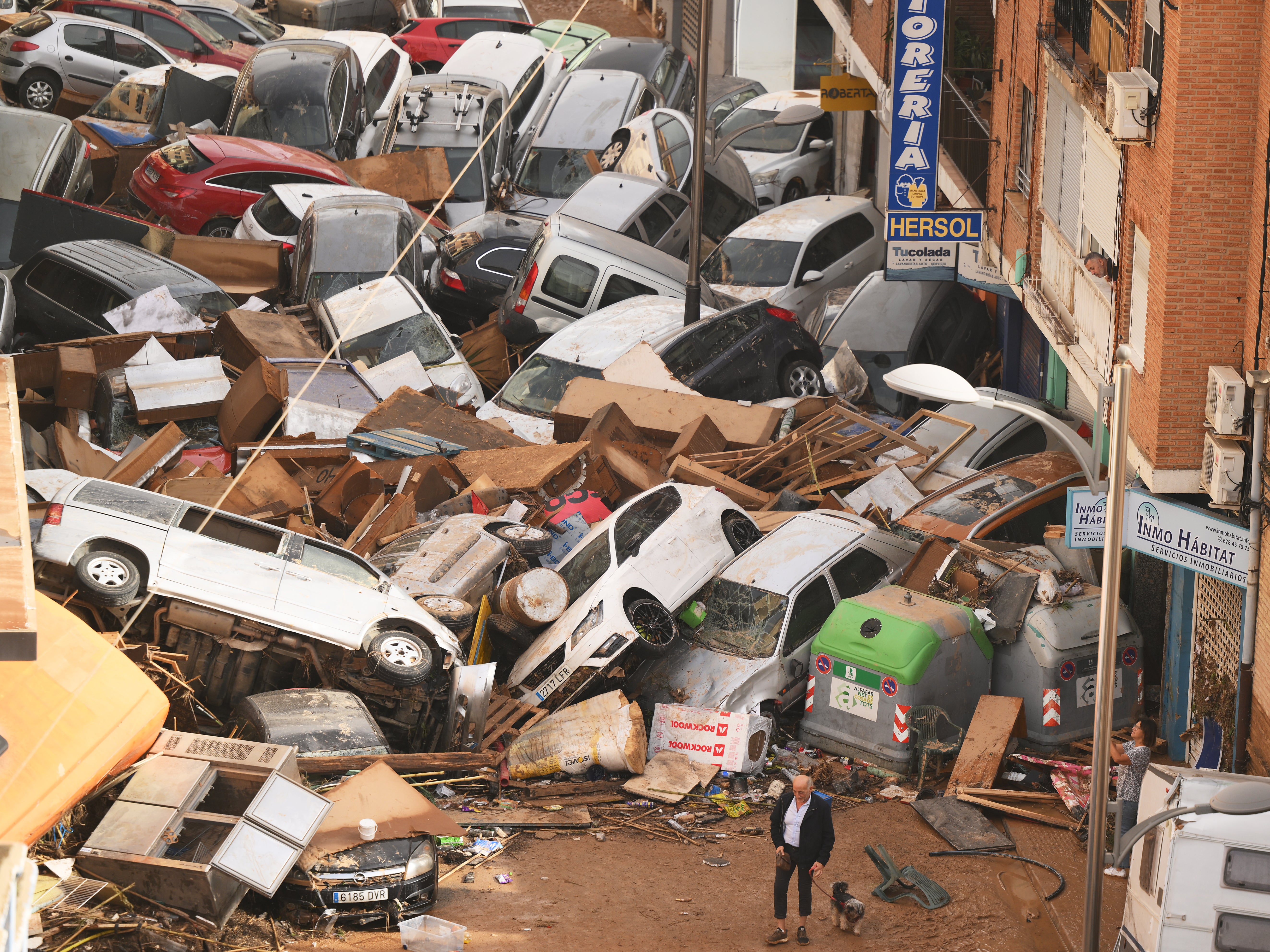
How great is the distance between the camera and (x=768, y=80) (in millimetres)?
38094

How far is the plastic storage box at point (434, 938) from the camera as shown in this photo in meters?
8.94

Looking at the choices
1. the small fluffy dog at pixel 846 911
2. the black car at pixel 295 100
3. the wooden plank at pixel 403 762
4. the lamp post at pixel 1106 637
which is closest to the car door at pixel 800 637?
the wooden plank at pixel 403 762

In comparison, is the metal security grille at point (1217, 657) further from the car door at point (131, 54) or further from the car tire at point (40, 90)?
the car tire at point (40, 90)

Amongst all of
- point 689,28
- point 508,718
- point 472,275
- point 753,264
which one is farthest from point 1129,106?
point 689,28

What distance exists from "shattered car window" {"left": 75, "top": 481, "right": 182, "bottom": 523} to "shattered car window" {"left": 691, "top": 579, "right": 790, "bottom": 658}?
439 cm

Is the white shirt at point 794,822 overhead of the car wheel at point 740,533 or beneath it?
beneath

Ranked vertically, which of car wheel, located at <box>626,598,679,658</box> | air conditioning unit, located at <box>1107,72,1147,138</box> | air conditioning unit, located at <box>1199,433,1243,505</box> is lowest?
car wheel, located at <box>626,598,679,658</box>

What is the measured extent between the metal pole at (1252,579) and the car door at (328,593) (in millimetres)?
6223

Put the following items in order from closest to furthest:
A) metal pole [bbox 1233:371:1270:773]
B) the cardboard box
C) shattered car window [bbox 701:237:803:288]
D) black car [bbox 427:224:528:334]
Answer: metal pole [bbox 1233:371:1270:773], the cardboard box, black car [bbox 427:224:528:334], shattered car window [bbox 701:237:803:288]

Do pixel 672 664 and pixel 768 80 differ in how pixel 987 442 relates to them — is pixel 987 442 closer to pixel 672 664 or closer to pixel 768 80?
pixel 672 664

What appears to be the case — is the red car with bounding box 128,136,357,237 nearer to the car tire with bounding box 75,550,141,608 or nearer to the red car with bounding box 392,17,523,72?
the red car with bounding box 392,17,523,72

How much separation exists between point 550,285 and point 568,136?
631cm

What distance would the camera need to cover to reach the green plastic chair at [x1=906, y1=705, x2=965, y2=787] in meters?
11.5

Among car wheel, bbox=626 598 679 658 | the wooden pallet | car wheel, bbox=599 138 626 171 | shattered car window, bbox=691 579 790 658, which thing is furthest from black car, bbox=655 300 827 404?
car wheel, bbox=599 138 626 171
